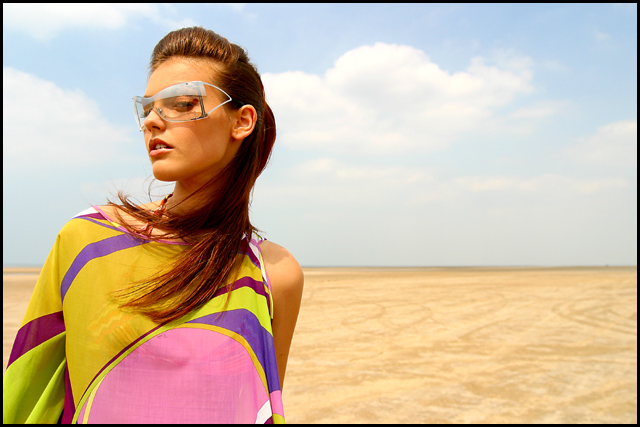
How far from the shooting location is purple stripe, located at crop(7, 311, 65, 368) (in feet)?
3.25

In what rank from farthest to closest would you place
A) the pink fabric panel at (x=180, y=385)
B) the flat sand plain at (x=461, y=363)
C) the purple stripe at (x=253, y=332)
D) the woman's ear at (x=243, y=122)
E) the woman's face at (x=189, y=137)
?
the flat sand plain at (x=461, y=363) → the woman's ear at (x=243, y=122) → the woman's face at (x=189, y=137) → the purple stripe at (x=253, y=332) → the pink fabric panel at (x=180, y=385)

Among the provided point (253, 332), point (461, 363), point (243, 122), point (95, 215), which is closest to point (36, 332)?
point (95, 215)

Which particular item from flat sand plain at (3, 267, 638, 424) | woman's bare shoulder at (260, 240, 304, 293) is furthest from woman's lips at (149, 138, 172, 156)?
A: flat sand plain at (3, 267, 638, 424)

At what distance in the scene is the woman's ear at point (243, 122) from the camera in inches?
51.6

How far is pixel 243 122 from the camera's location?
133 centimetres

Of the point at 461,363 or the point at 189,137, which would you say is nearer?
the point at 189,137

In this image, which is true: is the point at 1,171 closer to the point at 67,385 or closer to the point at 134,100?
the point at 134,100

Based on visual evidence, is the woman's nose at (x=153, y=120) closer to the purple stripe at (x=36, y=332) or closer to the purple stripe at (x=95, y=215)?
the purple stripe at (x=95, y=215)

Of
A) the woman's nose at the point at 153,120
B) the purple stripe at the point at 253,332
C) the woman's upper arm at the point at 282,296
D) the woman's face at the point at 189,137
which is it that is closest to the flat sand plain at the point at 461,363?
the woman's upper arm at the point at 282,296

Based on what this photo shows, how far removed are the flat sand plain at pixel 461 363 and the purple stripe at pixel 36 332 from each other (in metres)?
3.69

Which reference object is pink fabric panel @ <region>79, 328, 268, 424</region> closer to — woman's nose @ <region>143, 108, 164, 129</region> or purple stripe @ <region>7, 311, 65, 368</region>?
purple stripe @ <region>7, 311, 65, 368</region>

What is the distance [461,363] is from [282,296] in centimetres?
557

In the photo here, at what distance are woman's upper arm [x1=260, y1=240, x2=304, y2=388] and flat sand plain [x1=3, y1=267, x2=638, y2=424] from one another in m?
3.33

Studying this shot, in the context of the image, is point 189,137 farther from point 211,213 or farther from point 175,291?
point 175,291
